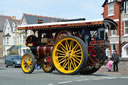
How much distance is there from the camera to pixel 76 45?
13.7 metres

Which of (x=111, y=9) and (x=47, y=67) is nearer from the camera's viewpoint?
(x=47, y=67)

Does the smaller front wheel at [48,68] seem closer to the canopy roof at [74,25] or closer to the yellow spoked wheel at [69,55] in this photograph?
the yellow spoked wheel at [69,55]

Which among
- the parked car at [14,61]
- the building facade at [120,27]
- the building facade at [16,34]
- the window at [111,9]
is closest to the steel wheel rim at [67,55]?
the parked car at [14,61]

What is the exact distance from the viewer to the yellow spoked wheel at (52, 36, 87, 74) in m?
13.3

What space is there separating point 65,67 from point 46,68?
9.56ft

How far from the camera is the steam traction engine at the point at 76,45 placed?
13.5 metres

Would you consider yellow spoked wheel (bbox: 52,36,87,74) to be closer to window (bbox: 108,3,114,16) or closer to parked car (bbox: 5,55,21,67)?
parked car (bbox: 5,55,21,67)

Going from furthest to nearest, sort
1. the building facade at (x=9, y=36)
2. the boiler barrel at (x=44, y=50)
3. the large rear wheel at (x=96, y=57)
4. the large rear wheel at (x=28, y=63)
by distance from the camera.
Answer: the building facade at (x=9, y=36) → the large rear wheel at (x=28, y=63) → the boiler barrel at (x=44, y=50) → the large rear wheel at (x=96, y=57)

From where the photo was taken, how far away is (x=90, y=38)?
14.3 meters

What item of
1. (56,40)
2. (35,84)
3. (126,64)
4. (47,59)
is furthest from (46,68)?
(126,64)

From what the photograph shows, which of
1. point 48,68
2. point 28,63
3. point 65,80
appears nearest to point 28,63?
point 28,63

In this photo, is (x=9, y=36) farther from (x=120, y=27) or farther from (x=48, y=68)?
(x=48, y=68)

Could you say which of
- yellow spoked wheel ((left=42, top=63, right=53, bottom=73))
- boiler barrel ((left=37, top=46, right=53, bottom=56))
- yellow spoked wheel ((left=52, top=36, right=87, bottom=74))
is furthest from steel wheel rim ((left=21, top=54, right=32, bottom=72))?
yellow spoked wheel ((left=52, top=36, right=87, bottom=74))

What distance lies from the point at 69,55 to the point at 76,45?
617 millimetres
